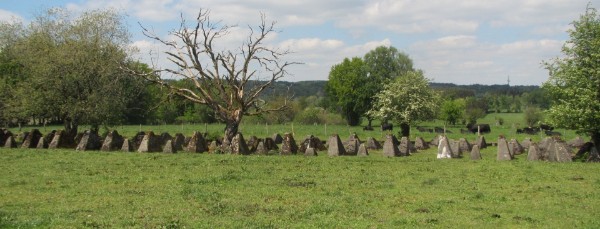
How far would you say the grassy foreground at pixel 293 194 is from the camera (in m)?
12.5

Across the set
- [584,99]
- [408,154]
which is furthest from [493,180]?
[408,154]

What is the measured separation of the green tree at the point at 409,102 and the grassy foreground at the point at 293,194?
3288cm

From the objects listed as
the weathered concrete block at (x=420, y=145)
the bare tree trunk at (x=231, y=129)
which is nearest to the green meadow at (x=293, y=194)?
the bare tree trunk at (x=231, y=129)

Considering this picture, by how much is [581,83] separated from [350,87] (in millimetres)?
63030

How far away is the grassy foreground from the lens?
1250 centimetres

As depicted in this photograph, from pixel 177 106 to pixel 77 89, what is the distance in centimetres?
5148

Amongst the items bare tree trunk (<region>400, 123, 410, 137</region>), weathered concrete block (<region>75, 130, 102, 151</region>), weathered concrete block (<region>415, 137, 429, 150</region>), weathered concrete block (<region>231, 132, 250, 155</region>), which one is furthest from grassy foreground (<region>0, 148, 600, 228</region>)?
bare tree trunk (<region>400, 123, 410, 137</region>)

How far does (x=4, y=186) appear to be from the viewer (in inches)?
687

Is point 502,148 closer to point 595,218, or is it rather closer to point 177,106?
point 595,218

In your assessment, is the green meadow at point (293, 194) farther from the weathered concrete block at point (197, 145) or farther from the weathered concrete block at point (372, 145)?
the weathered concrete block at point (372, 145)

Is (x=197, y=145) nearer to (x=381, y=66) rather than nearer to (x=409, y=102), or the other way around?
(x=409, y=102)

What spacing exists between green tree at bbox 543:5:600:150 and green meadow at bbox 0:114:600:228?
110 inches

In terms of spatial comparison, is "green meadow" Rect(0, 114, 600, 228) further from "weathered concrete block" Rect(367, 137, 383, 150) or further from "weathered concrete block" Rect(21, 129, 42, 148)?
"weathered concrete block" Rect(367, 137, 383, 150)

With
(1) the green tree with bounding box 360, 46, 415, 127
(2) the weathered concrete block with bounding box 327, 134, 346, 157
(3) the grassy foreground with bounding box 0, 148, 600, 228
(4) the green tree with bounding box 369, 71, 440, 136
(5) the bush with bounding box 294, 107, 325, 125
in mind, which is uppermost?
(1) the green tree with bounding box 360, 46, 415, 127
